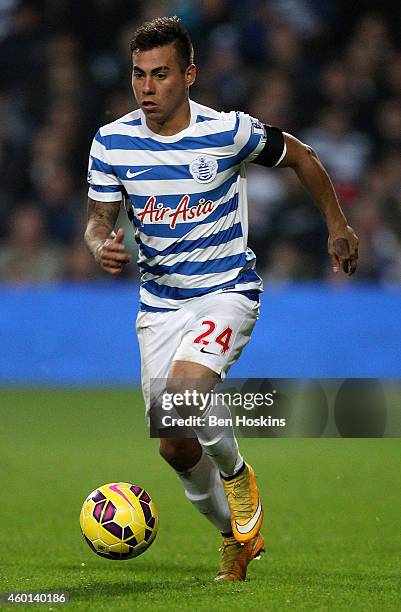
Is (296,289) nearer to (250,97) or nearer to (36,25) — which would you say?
(250,97)

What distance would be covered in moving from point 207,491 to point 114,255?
1259 millimetres

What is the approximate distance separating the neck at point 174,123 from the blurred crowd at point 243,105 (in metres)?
6.92

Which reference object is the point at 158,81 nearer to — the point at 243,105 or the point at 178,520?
the point at 178,520

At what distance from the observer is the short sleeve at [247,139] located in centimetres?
528

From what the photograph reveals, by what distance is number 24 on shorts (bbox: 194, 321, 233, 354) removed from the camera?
16.5ft

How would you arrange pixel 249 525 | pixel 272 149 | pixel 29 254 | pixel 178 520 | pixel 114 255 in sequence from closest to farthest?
pixel 114 255 → pixel 249 525 → pixel 272 149 → pixel 178 520 → pixel 29 254

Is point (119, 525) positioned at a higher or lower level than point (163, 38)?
lower

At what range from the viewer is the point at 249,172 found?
12.6 m

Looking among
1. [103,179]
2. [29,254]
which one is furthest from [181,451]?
[29,254]

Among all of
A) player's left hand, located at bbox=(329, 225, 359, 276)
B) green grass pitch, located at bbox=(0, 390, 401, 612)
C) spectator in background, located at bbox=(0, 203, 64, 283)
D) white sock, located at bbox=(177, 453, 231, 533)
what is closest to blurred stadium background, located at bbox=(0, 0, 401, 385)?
spectator in background, located at bbox=(0, 203, 64, 283)

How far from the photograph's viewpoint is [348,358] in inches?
447

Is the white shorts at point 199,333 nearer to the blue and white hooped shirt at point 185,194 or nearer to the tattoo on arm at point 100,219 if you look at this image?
the blue and white hooped shirt at point 185,194

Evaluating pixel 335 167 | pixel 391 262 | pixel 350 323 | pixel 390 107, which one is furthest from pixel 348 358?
pixel 390 107

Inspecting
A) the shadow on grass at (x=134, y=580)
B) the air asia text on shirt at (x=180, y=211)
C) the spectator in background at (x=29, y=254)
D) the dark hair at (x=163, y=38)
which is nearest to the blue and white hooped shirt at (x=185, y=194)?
the air asia text on shirt at (x=180, y=211)
